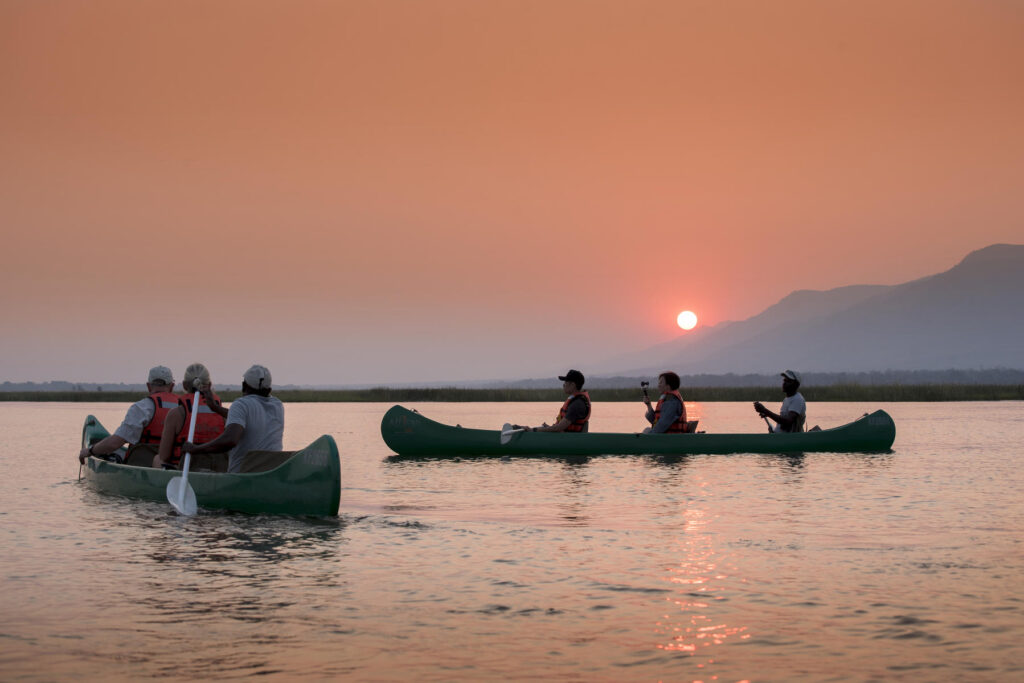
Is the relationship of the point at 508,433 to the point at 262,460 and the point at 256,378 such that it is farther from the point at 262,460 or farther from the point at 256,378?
the point at 256,378

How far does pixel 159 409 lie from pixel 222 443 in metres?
2.04

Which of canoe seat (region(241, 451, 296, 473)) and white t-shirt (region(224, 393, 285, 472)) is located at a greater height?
white t-shirt (region(224, 393, 285, 472))

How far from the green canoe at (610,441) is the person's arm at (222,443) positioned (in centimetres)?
953

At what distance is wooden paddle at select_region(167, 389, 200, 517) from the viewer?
1398 centimetres

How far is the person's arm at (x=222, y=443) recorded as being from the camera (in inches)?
545

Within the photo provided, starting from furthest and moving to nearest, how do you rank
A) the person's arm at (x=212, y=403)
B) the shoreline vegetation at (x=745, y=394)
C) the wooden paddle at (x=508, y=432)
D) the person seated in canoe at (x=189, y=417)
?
the shoreline vegetation at (x=745, y=394) < the wooden paddle at (x=508, y=432) < the person's arm at (x=212, y=403) < the person seated in canoe at (x=189, y=417)

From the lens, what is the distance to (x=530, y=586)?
9.45m

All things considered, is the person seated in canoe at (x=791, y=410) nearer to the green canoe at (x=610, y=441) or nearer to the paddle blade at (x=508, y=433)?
the green canoe at (x=610, y=441)

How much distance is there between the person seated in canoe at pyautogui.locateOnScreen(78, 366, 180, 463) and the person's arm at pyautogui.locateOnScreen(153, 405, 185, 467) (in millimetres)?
408

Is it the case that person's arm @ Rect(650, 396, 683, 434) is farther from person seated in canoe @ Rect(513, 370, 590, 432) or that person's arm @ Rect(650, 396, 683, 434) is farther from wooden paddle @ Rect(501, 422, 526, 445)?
wooden paddle @ Rect(501, 422, 526, 445)

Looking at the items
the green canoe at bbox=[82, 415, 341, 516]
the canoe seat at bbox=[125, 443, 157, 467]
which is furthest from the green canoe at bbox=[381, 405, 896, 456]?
the green canoe at bbox=[82, 415, 341, 516]

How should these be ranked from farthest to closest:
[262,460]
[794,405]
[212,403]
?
1. [794,405]
2. [262,460]
3. [212,403]

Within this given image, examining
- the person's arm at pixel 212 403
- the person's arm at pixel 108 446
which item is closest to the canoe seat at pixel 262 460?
the person's arm at pixel 212 403

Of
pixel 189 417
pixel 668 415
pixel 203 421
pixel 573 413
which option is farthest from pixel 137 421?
pixel 668 415
